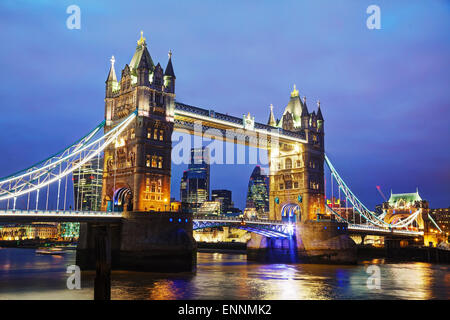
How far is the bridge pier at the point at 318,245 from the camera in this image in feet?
229

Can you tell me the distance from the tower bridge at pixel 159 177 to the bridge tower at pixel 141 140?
0.42ft

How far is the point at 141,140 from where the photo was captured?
57.4 meters

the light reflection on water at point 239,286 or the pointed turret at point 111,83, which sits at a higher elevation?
the pointed turret at point 111,83

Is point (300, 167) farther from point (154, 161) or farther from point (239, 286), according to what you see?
point (239, 286)

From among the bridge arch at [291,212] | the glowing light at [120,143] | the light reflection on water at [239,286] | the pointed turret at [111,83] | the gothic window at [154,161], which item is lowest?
the light reflection on water at [239,286]

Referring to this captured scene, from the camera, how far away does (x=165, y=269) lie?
2009 inches

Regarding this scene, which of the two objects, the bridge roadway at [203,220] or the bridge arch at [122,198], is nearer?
the bridge roadway at [203,220]

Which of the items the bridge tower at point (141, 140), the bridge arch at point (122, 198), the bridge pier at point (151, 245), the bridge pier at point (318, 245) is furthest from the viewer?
the bridge pier at point (318, 245)

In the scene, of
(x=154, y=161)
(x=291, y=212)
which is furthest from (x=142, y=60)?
(x=291, y=212)

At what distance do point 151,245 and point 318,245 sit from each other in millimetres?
29729

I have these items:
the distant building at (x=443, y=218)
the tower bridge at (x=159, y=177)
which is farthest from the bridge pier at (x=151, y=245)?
the distant building at (x=443, y=218)

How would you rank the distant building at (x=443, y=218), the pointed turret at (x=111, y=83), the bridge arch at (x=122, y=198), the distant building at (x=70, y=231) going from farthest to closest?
the distant building at (x=70, y=231) < the distant building at (x=443, y=218) < the pointed turret at (x=111, y=83) < the bridge arch at (x=122, y=198)

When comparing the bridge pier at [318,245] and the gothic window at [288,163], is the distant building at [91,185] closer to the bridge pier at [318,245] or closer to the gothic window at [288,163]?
the gothic window at [288,163]

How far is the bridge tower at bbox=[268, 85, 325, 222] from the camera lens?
80.3m
